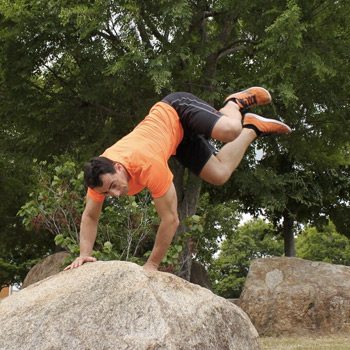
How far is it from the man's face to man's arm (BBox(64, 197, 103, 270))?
536 millimetres

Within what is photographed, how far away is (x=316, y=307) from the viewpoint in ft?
39.4

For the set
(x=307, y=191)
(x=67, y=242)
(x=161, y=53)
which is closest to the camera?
(x=67, y=242)

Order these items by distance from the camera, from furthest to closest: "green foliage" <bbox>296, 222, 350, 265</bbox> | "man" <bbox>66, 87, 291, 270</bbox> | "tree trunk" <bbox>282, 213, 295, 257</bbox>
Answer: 1. "green foliage" <bbox>296, 222, 350, 265</bbox>
2. "tree trunk" <bbox>282, 213, 295, 257</bbox>
3. "man" <bbox>66, 87, 291, 270</bbox>

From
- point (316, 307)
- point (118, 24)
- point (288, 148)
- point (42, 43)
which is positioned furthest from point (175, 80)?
point (316, 307)

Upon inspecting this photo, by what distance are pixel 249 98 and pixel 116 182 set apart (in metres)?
2.67

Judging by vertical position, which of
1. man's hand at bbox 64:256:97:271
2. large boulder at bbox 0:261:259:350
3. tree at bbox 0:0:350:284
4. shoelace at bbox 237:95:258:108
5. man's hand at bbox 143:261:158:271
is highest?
tree at bbox 0:0:350:284

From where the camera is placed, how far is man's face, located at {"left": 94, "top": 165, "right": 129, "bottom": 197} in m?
5.15

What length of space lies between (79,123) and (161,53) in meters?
3.84

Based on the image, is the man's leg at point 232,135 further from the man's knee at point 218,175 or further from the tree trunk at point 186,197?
the tree trunk at point 186,197

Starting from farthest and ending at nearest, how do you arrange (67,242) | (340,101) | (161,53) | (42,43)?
(340,101), (42,43), (161,53), (67,242)

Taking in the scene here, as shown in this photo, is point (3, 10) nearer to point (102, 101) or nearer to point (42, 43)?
point (42, 43)

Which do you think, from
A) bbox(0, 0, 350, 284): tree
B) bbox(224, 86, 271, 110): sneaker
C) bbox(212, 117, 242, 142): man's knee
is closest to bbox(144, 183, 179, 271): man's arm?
bbox(212, 117, 242, 142): man's knee

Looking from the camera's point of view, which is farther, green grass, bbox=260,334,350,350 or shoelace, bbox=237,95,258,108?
green grass, bbox=260,334,350,350

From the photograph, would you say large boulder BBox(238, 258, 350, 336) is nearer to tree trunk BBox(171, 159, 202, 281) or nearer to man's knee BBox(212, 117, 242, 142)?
tree trunk BBox(171, 159, 202, 281)
